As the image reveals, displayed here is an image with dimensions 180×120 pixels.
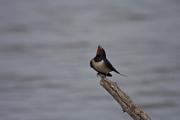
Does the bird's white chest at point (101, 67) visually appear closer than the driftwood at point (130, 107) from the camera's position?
No

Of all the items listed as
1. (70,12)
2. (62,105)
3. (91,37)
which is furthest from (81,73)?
(70,12)

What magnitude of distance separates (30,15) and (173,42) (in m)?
4.59

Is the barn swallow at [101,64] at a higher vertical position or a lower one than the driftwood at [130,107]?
higher

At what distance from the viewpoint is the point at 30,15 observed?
1884 cm

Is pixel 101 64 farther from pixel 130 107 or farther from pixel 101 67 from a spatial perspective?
pixel 130 107

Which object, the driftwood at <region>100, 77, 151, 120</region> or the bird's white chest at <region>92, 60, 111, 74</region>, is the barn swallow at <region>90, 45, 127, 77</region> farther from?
the driftwood at <region>100, 77, 151, 120</region>

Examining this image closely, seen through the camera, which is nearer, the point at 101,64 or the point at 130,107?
the point at 130,107

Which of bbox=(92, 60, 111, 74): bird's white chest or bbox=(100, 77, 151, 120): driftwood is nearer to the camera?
bbox=(100, 77, 151, 120): driftwood

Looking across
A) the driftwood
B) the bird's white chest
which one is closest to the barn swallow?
the bird's white chest

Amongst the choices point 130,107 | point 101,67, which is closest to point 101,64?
point 101,67

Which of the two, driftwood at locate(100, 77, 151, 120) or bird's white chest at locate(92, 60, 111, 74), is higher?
bird's white chest at locate(92, 60, 111, 74)

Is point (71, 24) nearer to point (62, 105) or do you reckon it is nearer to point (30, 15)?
point (30, 15)

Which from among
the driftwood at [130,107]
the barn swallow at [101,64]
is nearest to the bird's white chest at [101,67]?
the barn swallow at [101,64]

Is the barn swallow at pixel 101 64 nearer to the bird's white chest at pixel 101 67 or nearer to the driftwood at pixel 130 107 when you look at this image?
the bird's white chest at pixel 101 67
